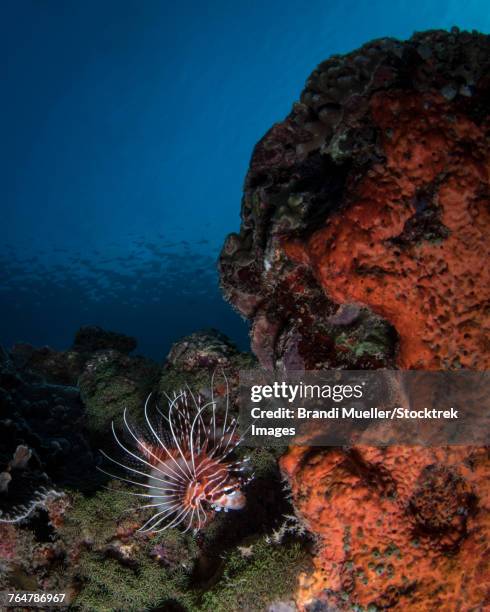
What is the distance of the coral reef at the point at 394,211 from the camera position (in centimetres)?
264

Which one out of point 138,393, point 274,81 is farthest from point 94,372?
point 274,81

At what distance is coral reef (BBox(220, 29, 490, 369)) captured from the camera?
2.64 meters

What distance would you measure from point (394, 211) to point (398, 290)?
0.55 m

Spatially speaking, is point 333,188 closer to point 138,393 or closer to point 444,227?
point 444,227

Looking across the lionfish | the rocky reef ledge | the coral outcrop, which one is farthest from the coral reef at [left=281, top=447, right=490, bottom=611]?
the lionfish

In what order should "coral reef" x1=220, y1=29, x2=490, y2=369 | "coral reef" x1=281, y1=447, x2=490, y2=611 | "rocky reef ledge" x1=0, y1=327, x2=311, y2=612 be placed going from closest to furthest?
"coral reef" x1=220, y1=29, x2=490, y2=369 → "coral reef" x1=281, y1=447, x2=490, y2=611 → "rocky reef ledge" x1=0, y1=327, x2=311, y2=612

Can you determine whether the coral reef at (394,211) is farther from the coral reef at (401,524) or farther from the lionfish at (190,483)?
the lionfish at (190,483)

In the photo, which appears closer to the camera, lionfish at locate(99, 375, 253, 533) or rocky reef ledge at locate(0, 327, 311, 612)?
rocky reef ledge at locate(0, 327, 311, 612)

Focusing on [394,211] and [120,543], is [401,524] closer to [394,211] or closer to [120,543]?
[394,211]

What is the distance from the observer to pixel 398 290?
2.69 metres

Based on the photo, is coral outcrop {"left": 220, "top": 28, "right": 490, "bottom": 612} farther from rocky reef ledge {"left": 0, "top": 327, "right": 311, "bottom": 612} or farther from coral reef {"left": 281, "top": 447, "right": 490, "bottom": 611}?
rocky reef ledge {"left": 0, "top": 327, "right": 311, "bottom": 612}

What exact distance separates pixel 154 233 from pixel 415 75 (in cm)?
6568

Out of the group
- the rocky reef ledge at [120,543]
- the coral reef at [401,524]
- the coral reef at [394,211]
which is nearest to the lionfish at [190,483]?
the rocky reef ledge at [120,543]

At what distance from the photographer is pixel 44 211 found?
6481 cm
